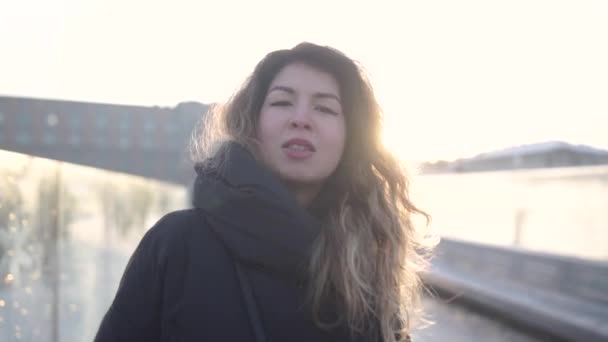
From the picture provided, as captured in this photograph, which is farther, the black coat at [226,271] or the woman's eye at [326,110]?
the woman's eye at [326,110]

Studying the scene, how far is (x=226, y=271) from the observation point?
5.57 ft

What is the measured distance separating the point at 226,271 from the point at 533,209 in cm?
859

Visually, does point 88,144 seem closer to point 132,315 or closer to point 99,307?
point 99,307

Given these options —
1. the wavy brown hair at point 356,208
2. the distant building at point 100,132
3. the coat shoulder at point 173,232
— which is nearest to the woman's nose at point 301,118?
the wavy brown hair at point 356,208

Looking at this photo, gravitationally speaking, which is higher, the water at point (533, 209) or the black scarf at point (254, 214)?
the black scarf at point (254, 214)

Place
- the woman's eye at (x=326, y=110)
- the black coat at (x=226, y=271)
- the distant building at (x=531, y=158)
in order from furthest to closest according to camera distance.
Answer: the distant building at (x=531, y=158)
the woman's eye at (x=326, y=110)
the black coat at (x=226, y=271)

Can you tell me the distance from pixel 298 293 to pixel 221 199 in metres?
0.35

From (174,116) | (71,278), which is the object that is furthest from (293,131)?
(174,116)

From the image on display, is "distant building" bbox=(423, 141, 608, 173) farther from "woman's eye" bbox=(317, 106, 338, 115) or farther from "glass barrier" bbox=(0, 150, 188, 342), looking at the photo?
"woman's eye" bbox=(317, 106, 338, 115)

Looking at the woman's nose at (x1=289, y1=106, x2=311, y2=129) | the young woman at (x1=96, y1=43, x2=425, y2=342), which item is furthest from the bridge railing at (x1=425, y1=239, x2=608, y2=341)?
the woman's nose at (x1=289, y1=106, x2=311, y2=129)

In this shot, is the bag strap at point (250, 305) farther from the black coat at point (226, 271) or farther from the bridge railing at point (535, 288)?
the bridge railing at point (535, 288)

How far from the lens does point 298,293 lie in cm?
181

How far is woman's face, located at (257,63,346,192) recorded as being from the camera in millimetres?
1959

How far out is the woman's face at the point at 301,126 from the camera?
1.96 meters
